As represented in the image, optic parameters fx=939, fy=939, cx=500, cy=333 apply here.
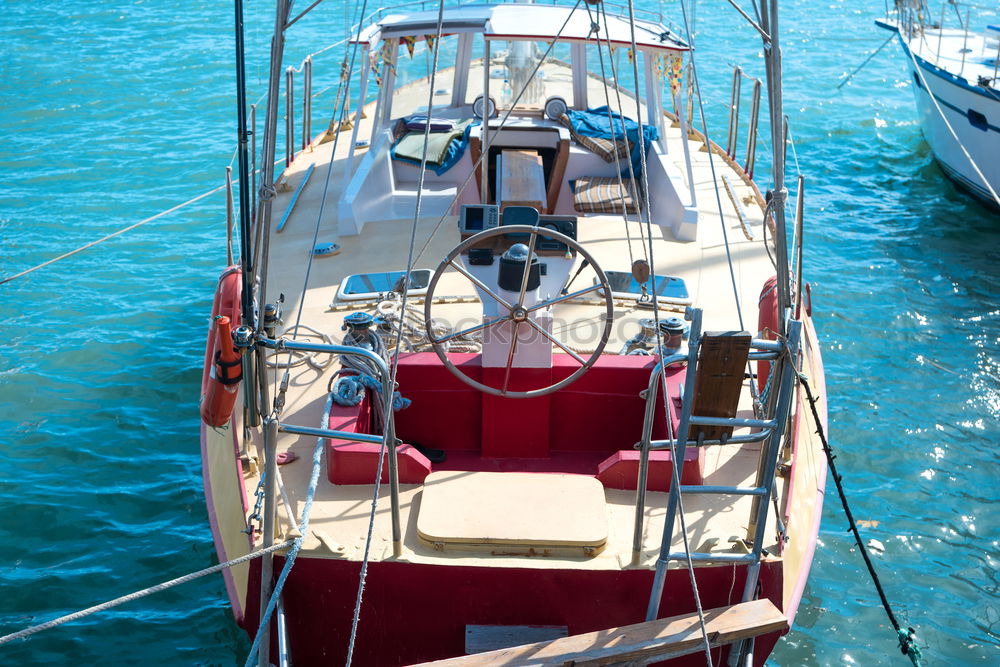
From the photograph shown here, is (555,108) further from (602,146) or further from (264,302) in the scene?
(264,302)

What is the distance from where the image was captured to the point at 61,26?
17.9m

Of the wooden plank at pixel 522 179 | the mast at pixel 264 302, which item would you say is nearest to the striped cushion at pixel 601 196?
the wooden plank at pixel 522 179

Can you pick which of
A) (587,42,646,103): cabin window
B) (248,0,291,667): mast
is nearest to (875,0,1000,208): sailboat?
(587,42,646,103): cabin window

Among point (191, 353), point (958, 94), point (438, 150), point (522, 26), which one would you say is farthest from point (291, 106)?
point (958, 94)

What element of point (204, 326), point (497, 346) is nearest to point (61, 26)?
point (204, 326)

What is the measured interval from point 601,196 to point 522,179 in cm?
93

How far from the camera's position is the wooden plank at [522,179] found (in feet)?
21.5

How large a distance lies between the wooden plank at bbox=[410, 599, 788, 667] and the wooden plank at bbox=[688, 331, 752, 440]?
2.47ft

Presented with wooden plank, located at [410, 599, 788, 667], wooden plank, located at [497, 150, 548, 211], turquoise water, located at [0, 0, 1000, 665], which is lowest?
turquoise water, located at [0, 0, 1000, 665]

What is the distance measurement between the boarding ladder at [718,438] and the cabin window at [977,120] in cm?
977

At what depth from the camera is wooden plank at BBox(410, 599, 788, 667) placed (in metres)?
3.69

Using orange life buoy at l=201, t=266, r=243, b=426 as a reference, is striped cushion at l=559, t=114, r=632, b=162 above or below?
above

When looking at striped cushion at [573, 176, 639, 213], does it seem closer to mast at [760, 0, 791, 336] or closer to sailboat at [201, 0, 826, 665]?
sailboat at [201, 0, 826, 665]

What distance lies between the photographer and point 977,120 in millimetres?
12047
